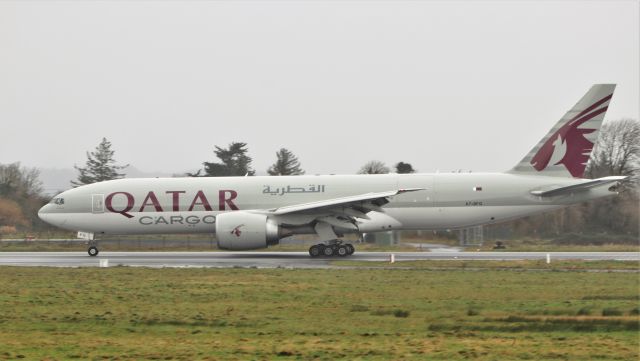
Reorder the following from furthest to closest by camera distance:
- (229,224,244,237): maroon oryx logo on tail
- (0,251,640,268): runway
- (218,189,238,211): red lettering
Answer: (218,189,238,211): red lettering < (229,224,244,237): maroon oryx logo on tail < (0,251,640,268): runway

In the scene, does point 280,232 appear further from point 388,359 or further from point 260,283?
point 388,359

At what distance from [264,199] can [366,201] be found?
506 centimetres

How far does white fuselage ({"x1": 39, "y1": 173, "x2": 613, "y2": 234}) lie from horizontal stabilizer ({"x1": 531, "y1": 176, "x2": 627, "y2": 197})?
0.64 feet

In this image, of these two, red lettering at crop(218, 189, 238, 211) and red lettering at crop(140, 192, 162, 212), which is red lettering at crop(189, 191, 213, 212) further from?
red lettering at crop(140, 192, 162, 212)

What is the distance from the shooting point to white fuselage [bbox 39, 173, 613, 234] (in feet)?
113

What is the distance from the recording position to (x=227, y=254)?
37.7 metres

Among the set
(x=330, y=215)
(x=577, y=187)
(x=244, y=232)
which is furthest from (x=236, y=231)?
(x=577, y=187)

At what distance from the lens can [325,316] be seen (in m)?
15.9

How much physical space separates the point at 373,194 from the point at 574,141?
939 centimetres

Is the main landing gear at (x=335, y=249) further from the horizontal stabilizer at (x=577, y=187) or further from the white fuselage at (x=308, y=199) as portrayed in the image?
the horizontal stabilizer at (x=577, y=187)

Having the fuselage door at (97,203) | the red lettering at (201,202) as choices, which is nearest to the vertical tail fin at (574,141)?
the red lettering at (201,202)

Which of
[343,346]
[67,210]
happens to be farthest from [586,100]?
[343,346]

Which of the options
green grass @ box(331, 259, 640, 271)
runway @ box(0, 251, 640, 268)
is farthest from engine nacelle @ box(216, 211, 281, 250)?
green grass @ box(331, 259, 640, 271)

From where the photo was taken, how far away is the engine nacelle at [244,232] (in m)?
32.5
